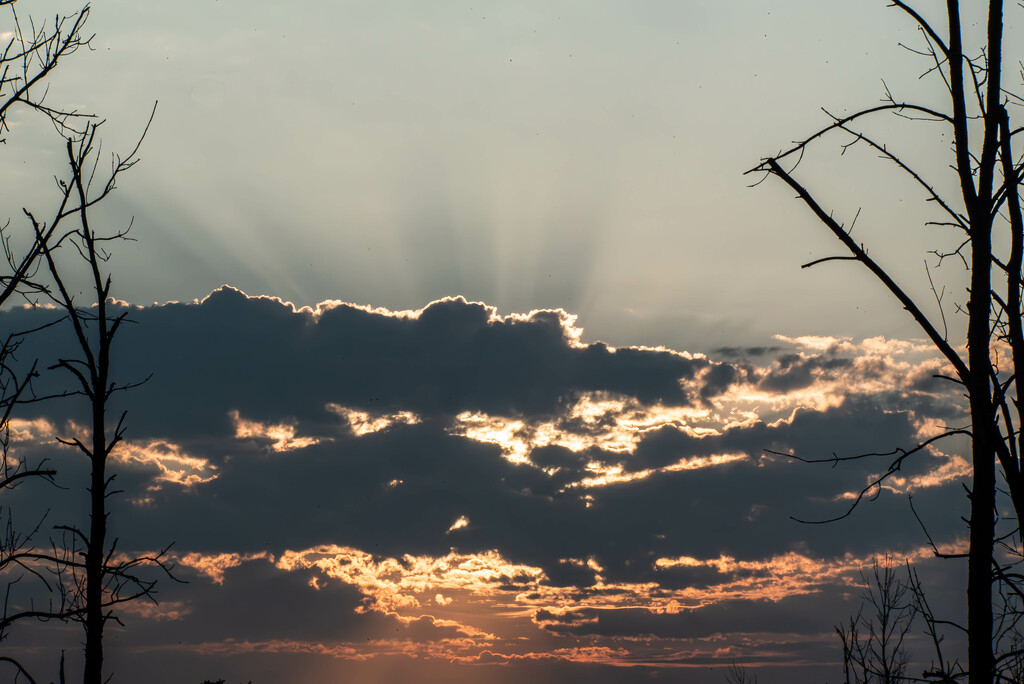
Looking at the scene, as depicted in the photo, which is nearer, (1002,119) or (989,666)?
(989,666)

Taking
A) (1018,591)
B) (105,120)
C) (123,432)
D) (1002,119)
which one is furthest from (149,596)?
(1002,119)

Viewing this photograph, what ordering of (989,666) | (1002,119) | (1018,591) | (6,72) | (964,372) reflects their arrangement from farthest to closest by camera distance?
1. (6,72)
2. (1018,591)
3. (1002,119)
4. (964,372)
5. (989,666)

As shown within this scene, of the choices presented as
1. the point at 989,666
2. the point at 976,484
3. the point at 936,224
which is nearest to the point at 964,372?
the point at 976,484

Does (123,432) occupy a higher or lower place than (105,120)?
lower

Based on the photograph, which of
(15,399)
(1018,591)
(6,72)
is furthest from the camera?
(15,399)

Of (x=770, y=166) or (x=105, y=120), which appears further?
(x=105, y=120)

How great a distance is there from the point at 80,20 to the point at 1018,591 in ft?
33.2

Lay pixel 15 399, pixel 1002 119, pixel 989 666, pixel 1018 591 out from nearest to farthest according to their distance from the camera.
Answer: pixel 989 666, pixel 1002 119, pixel 1018 591, pixel 15 399

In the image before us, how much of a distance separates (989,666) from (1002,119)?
3.09 metres

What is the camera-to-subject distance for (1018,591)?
556cm

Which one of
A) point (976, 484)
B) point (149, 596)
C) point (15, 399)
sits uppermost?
point (15, 399)

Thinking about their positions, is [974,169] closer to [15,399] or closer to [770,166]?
[770,166]

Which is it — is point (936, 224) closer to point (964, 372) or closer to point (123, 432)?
point (964, 372)

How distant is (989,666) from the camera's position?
14.1ft
